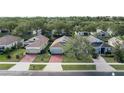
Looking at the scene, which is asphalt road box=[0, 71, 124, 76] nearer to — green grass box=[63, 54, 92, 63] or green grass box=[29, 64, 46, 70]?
green grass box=[29, 64, 46, 70]

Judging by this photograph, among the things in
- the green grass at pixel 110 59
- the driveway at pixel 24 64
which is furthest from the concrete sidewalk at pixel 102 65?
the driveway at pixel 24 64

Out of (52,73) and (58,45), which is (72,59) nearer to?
(58,45)

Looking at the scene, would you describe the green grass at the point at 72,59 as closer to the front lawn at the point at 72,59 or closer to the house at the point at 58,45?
the front lawn at the point at 72,59

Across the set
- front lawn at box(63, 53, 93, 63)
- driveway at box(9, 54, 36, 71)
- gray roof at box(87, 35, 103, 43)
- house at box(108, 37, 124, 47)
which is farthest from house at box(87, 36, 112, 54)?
driveway at box(9, 54, 36, 71)

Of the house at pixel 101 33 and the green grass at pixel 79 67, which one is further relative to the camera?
the house at pixel 101 33

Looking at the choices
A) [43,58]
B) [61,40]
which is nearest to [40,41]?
[43,58]
